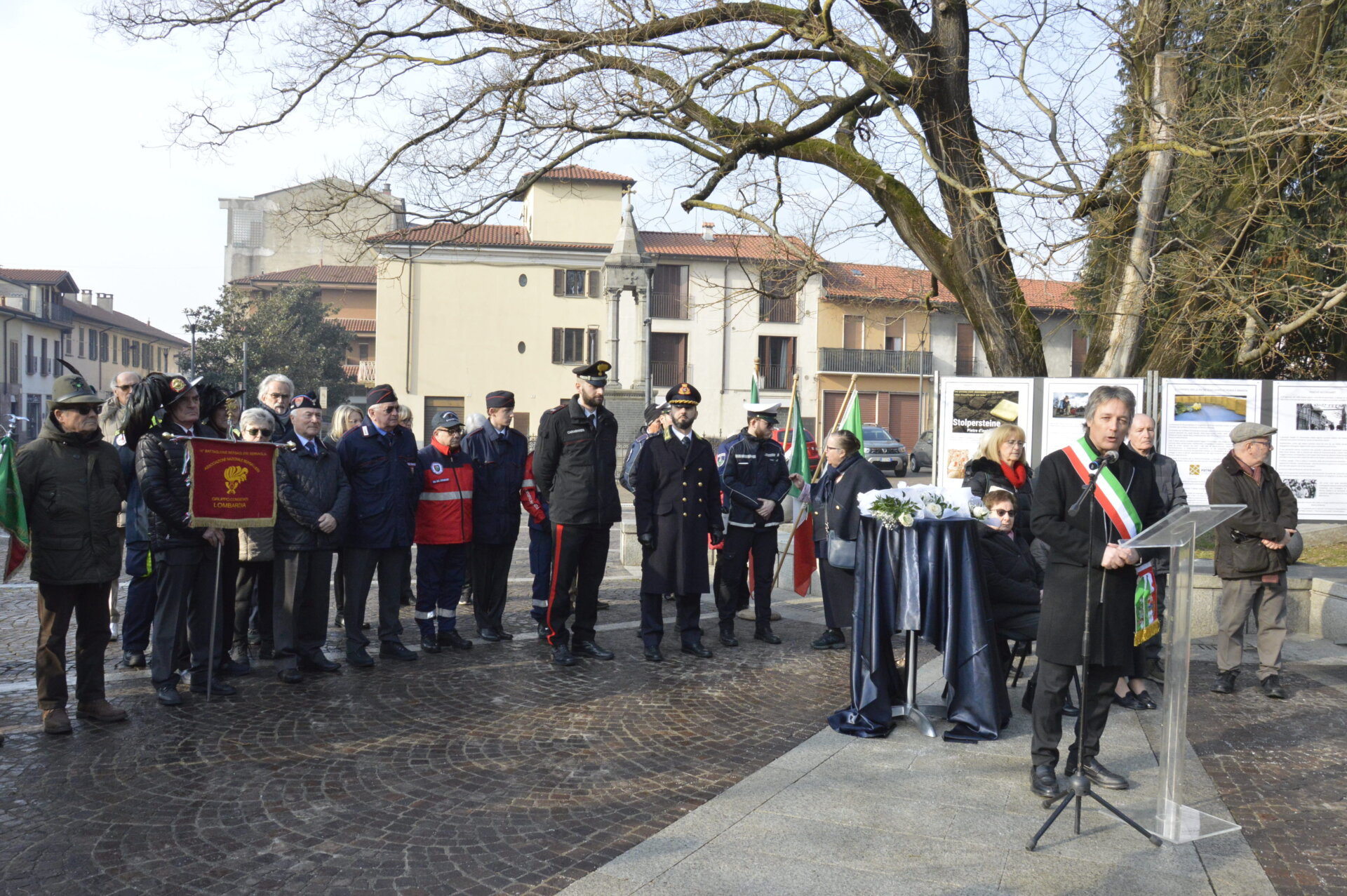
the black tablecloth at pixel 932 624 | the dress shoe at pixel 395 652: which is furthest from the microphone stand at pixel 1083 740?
the dress shoe at pixel 395 652

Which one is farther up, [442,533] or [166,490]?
[166,490]

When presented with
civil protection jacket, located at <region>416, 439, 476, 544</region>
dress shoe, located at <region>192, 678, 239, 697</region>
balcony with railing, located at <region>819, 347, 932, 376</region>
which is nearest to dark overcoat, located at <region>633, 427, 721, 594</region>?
civil protection jacket, located at <region>416, 439, 476, 544</region>

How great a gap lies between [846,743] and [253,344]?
1930 inches

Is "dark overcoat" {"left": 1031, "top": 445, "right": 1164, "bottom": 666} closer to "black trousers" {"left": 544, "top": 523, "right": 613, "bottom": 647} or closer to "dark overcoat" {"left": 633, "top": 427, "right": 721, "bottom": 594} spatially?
"dark overcoat" {"left": 633, "top": 427, "right": 721, "bottom": 594}

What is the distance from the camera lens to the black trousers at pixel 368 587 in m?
7.80

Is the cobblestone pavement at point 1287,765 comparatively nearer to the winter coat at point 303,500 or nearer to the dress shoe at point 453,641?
the dress shoe at point 453,641

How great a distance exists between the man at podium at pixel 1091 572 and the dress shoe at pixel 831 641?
3.59 meters

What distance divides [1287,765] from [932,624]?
6.52 ft

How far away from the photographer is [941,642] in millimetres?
6281

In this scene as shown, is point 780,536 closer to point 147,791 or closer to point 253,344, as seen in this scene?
point 147,791

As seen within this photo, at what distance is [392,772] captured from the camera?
539cm

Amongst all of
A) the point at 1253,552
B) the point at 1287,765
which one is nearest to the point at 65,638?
the point at 1287,765

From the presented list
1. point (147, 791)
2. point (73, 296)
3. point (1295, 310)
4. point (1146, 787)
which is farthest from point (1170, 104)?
point (73, 296)

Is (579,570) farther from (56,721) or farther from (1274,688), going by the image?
(1274,688)
